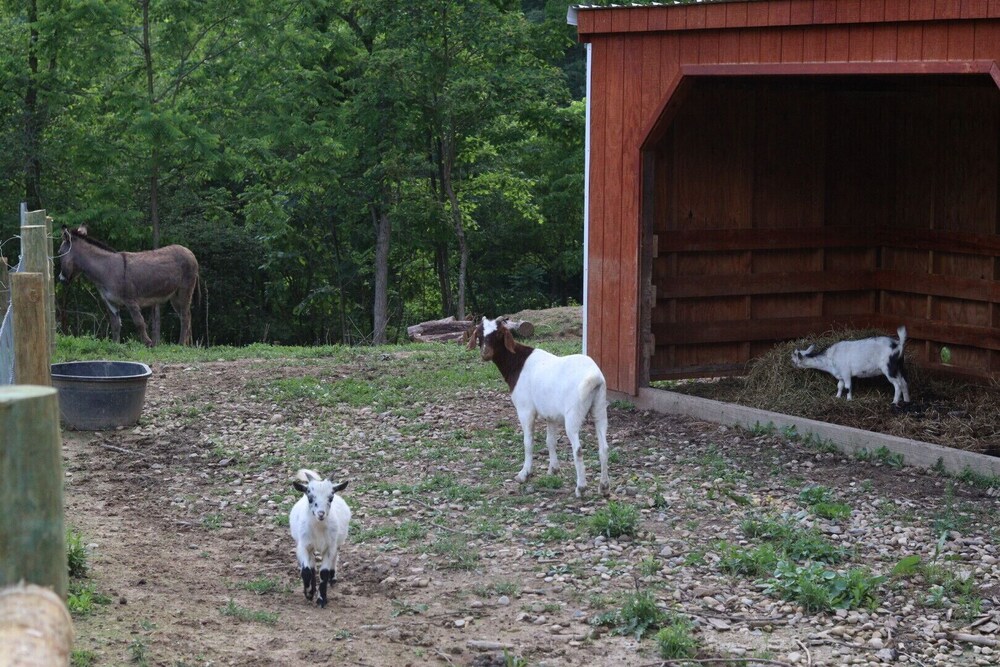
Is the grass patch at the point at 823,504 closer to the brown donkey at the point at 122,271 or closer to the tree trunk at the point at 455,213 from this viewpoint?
the brown donkey at the point at 122,271

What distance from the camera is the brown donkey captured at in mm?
15750

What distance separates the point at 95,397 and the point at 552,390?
4099mm

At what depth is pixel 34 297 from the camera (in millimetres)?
5023

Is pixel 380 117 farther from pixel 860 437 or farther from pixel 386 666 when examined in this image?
pixel 386 666

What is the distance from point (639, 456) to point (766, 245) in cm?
374

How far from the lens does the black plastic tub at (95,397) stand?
32.3 ft

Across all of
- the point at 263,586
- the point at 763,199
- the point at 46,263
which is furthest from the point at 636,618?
the point at 763,199

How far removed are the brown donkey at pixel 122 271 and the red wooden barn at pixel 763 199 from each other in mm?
7349

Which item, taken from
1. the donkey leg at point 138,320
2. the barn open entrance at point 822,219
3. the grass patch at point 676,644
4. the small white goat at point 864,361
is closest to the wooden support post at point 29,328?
the grass patch at point 676,644

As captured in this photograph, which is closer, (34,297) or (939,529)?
(34,297)

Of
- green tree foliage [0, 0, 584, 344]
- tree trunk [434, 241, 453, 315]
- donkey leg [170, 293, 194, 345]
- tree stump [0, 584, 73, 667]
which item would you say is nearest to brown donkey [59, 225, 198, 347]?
donkey leg [170, 293, 194, 345]

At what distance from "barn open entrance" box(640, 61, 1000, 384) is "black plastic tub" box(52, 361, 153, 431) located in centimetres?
452

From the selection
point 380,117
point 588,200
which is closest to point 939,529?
point 588,200

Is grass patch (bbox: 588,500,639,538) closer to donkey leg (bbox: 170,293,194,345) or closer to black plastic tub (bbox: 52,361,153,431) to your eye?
black plastic tub (bbox: 52,361,153,431)
